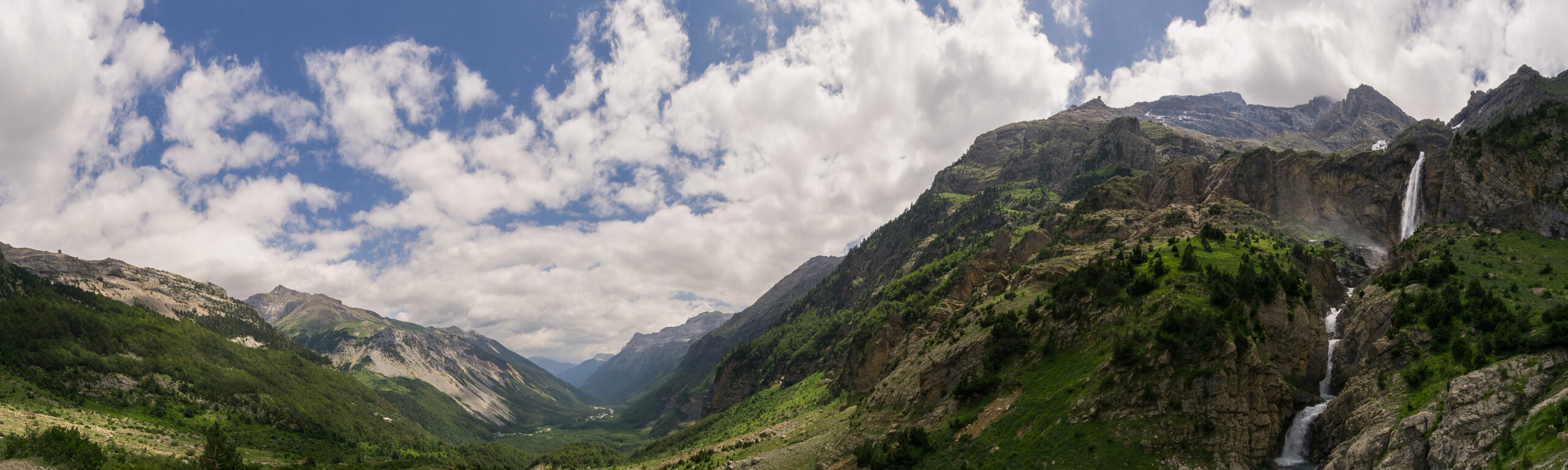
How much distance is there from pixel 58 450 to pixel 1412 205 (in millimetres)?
224319

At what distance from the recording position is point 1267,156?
438 feet

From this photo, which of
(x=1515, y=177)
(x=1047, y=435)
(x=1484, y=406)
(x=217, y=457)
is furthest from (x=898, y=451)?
(x=217, y=457)

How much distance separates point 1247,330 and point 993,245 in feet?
378

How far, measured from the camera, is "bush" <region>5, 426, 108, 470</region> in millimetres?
87000

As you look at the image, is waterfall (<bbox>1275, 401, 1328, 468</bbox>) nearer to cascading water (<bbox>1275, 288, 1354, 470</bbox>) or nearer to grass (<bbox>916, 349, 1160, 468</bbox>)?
cascading water (<bbox>1275, 288, 1354, 470</bbox>)

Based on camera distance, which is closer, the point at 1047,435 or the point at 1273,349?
the point at 1047,435

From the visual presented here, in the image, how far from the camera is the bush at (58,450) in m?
87.0

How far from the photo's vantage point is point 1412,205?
331 ft

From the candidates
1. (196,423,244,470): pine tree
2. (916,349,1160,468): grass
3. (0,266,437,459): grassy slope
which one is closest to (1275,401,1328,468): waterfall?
(916,349,1160,468): grass

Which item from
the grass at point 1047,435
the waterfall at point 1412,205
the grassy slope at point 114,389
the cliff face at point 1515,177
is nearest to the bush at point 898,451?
the grass at point 1047,435

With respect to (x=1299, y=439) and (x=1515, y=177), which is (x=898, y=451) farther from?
(x=1515, y=177)

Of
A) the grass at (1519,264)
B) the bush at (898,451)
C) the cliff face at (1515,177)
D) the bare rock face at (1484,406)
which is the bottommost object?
the bush at (898,451)

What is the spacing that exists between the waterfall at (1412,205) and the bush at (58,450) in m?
214

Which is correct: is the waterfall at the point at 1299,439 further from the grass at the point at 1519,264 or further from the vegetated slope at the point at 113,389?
the vegetated slope at the point at 113,389
